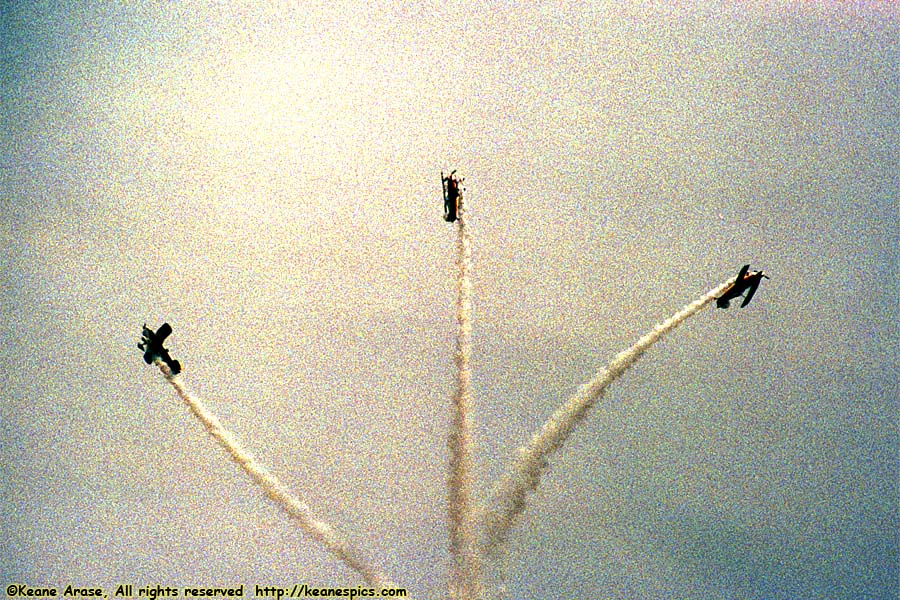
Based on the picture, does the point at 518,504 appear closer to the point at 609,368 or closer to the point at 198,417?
the point at 609,368

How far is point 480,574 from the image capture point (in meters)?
103

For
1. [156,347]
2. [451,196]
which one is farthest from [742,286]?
[156,347]

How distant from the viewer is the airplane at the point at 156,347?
104 metres

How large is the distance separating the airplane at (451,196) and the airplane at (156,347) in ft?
81.8

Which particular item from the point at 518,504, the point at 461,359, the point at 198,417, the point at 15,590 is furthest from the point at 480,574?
the point at 15,590

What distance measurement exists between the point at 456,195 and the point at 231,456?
30583mm

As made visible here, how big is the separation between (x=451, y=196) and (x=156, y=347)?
1077 inches

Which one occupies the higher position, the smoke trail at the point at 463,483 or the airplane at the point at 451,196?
the airplane at the point at 451,196

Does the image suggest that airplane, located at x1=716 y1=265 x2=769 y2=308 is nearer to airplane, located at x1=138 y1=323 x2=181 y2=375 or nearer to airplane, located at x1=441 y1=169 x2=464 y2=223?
airplane, located at x1=441 y1=169 x2=464 y2=223

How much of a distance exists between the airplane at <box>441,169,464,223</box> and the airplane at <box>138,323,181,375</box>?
24.9m

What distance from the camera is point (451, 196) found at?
102m

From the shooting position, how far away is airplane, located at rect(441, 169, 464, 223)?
332ft

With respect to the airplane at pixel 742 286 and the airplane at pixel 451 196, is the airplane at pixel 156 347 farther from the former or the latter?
the airplane at pixel 742 286

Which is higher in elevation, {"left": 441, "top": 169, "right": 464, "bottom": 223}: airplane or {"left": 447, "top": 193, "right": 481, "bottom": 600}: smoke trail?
{"left": 441, "top": 169, "right": 464, "bottom": 223}: airplane
